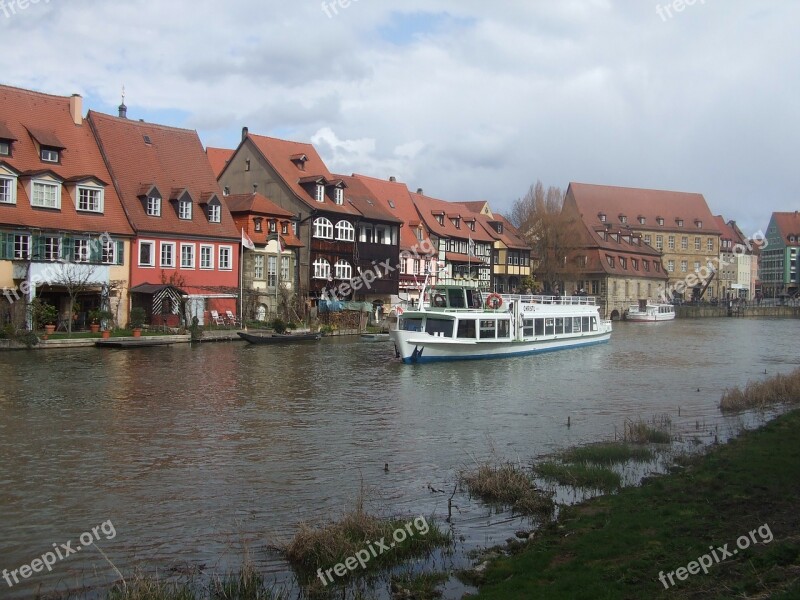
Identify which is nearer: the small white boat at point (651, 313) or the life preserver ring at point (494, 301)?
the life preserver ring at point (494, 301)

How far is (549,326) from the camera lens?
1869 inches

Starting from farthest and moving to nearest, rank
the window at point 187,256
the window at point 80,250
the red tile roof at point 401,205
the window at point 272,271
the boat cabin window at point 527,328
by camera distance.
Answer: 1. the red tile roof at point 401,205
2. the window at point 272,271
3. the window at point 187,256
4. the boat cabin window at point 527,328
5. the window at point 80,250

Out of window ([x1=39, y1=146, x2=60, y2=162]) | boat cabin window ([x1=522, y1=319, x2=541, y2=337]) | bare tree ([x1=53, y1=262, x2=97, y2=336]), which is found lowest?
boat cabin window ([x1=522, y1=319, x2=541, y2=337])

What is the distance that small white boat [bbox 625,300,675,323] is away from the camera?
92625mm

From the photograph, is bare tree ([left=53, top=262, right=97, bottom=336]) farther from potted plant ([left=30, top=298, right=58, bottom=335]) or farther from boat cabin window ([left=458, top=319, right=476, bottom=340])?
boat cabin window ([left=458, top=319, right=476, bottom=340])

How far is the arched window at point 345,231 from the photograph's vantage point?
196 feet

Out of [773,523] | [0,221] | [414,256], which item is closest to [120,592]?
[773,523]

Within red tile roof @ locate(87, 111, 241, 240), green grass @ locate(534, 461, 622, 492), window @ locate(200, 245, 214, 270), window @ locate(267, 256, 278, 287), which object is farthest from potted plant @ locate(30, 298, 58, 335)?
green grass @ locate(534, 461, 622, 492)

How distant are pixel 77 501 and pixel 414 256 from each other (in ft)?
190

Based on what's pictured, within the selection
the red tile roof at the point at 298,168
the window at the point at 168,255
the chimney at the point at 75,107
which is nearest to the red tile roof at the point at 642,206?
the red tile roof at the point at 298,168

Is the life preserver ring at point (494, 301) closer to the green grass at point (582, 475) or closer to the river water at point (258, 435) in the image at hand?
the river water at point (258, 435)

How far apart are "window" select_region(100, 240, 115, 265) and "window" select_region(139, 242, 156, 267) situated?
69.4 inches

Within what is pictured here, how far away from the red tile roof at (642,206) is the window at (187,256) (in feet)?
235

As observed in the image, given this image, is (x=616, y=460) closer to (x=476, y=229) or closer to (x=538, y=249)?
(x=476, y=229)
